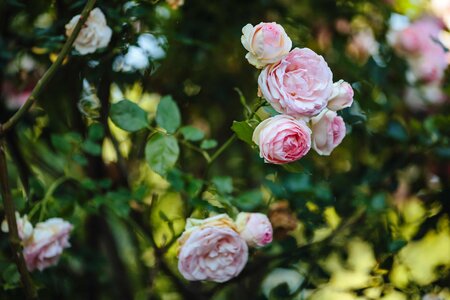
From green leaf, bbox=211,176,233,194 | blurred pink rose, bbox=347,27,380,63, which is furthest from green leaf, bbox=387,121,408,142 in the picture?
green leaf, bbox=211,176,233,194

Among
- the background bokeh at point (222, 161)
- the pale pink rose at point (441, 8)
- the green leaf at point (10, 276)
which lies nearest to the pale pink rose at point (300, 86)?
the background bokeh at point (222, 161)

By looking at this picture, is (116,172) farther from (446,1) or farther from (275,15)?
(446,1)

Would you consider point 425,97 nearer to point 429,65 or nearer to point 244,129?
point 429,65

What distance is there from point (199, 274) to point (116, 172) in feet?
2.86

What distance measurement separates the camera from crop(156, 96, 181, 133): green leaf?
1169 millimetres

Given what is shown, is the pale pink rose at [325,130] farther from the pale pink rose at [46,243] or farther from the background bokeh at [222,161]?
the pale pink rose at [46,243]

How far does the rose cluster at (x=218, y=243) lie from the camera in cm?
99

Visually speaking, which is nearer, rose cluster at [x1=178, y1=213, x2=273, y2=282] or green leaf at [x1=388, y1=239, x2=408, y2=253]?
rose cluster at [x1=178, y1=213, x2=273, y2=282]

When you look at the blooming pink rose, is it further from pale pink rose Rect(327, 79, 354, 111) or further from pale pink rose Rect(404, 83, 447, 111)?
pale pink rose Rect(404, 83, 447, 111)

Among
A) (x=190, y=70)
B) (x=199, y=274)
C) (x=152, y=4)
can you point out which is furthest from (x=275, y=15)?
(x=199, y=274)

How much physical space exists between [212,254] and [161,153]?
23 centimetres

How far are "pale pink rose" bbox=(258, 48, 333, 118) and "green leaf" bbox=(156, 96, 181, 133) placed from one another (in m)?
0.34

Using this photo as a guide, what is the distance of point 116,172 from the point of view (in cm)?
183

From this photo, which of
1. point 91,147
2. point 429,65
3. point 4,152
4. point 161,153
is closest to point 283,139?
point 161,153
